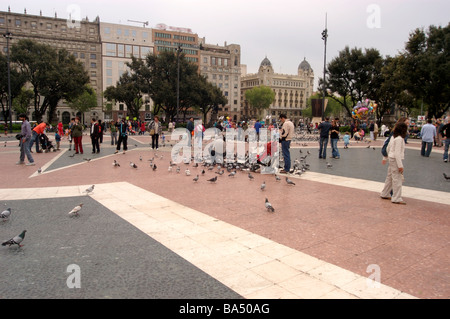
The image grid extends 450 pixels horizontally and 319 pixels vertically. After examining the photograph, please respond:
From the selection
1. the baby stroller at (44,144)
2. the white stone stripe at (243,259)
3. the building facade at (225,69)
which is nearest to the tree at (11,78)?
the baby stroller at (44,144)

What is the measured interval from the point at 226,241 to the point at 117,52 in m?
89.0

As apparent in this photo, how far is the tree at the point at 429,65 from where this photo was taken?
29.0 meters

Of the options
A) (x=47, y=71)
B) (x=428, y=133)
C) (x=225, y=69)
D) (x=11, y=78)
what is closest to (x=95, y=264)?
(x=428, y=133)

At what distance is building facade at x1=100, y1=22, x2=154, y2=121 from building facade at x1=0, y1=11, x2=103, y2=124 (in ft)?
4.90

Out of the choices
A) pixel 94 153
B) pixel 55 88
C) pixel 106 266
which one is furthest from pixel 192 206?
pixel 55 88

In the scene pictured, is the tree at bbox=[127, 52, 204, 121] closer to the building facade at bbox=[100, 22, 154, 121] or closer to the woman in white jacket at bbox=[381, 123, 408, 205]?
the building facade at bbox=[100, 22, 154, 121]

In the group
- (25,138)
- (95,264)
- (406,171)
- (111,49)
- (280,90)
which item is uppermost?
(111,49)

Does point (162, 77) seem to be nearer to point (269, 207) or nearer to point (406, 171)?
point (406, 171)

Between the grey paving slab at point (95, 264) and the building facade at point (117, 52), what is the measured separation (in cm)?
7797

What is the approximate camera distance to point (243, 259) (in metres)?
4.23

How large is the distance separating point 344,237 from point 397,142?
327 centimetres

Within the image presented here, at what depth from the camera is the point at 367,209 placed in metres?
6.66

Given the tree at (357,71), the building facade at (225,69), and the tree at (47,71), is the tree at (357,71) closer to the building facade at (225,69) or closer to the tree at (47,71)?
the tree at (47,71)

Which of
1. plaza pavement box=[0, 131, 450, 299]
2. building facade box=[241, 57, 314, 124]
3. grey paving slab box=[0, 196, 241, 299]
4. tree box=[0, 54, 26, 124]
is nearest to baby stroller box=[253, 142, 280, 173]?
plaza pavement box=[0, 131, 450, 299]
